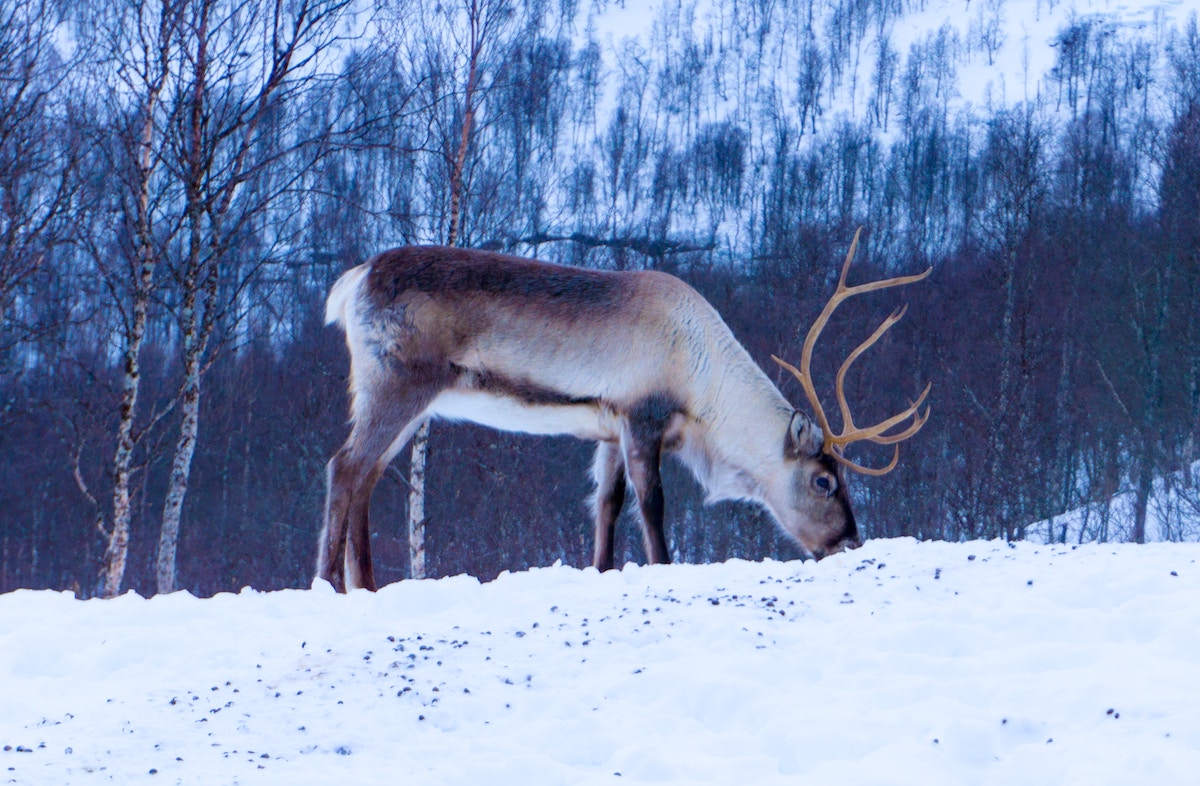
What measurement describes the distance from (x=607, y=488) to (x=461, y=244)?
10.3 meters

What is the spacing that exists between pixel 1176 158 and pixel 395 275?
2357 centimetres

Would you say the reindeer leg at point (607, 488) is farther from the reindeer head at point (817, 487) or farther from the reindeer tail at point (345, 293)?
the reindeer tail at point (345, 293)

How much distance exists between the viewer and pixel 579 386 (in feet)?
20.9

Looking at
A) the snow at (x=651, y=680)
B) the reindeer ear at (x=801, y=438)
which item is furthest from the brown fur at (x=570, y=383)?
the snow at (x=651, y=680)

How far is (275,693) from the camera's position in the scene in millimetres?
3459

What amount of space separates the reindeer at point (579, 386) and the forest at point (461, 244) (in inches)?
188

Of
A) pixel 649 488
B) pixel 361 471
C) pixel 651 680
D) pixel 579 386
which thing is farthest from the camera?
pixel 579 386

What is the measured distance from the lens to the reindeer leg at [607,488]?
6531mm

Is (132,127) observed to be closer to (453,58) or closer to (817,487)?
(453,58)

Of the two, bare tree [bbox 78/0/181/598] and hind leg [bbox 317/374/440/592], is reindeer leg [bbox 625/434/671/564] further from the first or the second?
bare tree [bbox 78/0/181/598]

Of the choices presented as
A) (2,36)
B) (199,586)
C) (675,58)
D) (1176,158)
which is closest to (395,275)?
(2,36)

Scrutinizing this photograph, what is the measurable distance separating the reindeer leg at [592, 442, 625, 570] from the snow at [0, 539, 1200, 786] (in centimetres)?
176

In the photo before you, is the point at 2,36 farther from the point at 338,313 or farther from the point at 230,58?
the point at 338,313

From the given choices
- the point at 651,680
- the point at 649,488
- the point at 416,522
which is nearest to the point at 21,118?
the point at 416,522
